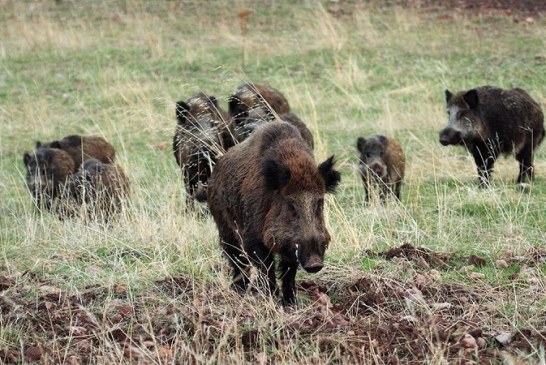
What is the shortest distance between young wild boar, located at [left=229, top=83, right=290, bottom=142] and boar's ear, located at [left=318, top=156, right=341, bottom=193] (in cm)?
428

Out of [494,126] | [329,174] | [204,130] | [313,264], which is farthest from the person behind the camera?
[494,126]

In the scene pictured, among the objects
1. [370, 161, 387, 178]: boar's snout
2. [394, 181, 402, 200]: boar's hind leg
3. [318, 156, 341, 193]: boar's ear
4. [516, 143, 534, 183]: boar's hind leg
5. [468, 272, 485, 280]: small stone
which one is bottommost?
[394, 181, 402, 200]: boar's hind leg

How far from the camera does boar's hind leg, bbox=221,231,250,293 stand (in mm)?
7605

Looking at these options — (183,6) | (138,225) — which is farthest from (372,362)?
(183,6)

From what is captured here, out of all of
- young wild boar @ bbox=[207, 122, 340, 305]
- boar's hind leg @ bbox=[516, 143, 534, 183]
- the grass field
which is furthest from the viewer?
boar's hind leg @ bbox=[516, 143, 534, 183]

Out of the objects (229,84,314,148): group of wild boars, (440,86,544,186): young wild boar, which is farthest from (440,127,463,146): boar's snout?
(229,84,314,148): group of wild boars

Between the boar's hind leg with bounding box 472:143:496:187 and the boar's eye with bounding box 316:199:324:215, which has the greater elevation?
the boar's eye with bounding box 316:199:324:215

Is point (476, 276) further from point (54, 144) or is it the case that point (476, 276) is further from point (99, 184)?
point (54, 144)

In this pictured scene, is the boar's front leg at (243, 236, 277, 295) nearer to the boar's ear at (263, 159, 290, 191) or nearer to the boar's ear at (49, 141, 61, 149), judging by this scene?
the boar's ear at (263, 159, 290, 191)

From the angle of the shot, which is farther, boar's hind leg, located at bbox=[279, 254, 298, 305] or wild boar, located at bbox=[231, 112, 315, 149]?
wild boar, located at bbox=[231, 112, 315, 149]

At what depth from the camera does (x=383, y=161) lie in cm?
1305

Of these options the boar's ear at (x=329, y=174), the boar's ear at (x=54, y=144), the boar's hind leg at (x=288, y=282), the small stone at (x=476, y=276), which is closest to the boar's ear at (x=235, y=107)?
the boar's ear at (x=54, y=144)

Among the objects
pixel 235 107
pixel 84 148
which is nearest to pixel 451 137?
pixel 235 107

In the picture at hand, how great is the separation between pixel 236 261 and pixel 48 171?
21.1 feet
